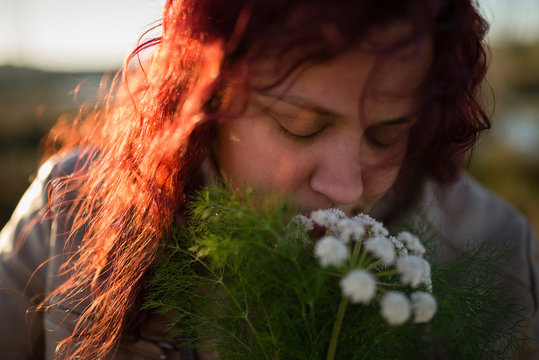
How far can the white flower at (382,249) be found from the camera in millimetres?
717

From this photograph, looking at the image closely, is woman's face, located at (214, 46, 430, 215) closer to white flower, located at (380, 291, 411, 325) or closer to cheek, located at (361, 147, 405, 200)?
cheek, located at (361, 147, 405, 200)

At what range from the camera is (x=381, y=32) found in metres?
0.92

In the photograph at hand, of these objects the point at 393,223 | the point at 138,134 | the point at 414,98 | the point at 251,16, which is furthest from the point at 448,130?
the point at 138,134

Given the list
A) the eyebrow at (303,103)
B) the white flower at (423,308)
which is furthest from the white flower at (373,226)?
the eyebrow at (303,103)

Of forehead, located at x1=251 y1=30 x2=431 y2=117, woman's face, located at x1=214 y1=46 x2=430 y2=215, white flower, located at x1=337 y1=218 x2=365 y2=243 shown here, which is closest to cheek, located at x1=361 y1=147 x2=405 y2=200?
woman's face, located at x1=214 y1=46 x2=430 y2=215

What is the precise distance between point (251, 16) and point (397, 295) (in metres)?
0.71

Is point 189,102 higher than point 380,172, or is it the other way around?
point 189,102

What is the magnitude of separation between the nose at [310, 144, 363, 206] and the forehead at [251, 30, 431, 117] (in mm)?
119

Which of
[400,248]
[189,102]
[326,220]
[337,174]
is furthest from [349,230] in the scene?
[189,102]

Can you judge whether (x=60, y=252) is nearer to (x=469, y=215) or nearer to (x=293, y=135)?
(x=293, y=135)

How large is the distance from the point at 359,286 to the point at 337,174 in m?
0.47

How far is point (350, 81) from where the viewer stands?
3.20 ft

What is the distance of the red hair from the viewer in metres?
0.92

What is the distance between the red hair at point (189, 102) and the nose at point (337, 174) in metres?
0.24
